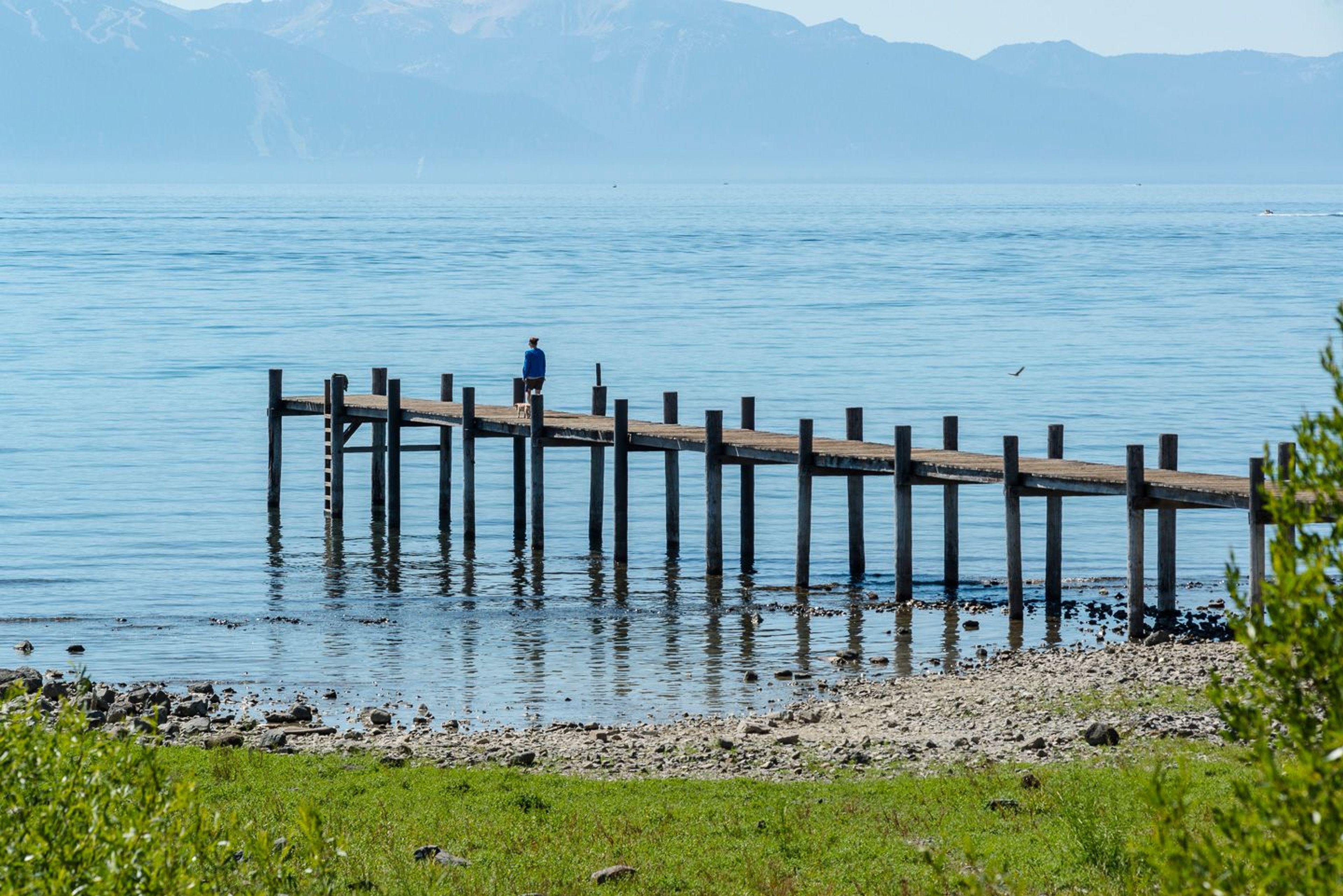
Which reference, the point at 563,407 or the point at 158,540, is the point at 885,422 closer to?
the point at 563,407

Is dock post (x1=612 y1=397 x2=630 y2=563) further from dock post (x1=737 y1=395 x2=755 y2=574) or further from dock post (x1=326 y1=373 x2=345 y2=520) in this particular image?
dock post (x1=326 y1=373 x2=345 y2=520)

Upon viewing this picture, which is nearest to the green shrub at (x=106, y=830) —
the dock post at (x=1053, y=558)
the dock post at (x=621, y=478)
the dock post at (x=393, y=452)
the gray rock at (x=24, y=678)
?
the gray rock at (x=24, y=678)

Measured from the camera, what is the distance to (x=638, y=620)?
85.7 ft

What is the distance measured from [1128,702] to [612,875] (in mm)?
7420

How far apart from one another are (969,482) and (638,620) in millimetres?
5059

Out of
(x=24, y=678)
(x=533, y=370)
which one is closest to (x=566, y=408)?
(x=533, y=370)

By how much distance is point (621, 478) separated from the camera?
2958 centimetres

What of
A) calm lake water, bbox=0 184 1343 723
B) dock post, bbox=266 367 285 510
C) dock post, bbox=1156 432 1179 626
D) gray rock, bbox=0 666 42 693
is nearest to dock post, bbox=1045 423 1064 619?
calm lake water, bbox=0 184 1343 723

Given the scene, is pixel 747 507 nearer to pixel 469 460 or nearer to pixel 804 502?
pixel 804 502

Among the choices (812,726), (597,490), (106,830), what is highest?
(597,490)

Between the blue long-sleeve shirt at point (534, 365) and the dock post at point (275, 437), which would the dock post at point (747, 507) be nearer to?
the blue long-sleeve shirt at point (534, 365)

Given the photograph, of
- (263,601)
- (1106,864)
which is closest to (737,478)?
(263,601)

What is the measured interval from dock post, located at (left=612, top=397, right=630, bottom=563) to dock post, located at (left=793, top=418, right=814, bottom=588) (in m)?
2.90

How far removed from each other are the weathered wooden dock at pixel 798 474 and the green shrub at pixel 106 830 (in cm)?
1358
